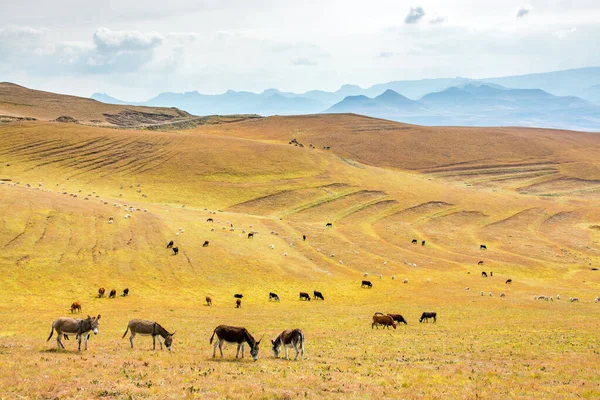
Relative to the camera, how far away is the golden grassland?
67.8ft

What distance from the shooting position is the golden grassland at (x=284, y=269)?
67.8ft

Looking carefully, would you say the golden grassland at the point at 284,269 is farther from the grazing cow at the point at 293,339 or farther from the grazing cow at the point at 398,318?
the grazing cow at the point at 398,318

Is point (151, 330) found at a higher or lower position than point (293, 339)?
lower

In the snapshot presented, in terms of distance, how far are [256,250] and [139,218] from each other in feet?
64.7

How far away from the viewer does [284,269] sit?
6219cm

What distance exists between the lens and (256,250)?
222 ft

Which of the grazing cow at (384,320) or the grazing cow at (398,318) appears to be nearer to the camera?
the grazing cow at (384,320)

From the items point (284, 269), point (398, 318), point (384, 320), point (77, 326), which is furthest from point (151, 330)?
point (284, 269)

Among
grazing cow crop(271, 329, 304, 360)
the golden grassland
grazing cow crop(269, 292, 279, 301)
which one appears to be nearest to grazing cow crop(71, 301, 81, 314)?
the golden grassland

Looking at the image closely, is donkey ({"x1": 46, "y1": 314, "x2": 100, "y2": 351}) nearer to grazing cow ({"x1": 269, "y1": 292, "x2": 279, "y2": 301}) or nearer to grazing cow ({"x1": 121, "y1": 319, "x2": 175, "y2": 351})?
grazing cow ({"x1": 121, "y1": 319, "x2": 175, "y2": 351})

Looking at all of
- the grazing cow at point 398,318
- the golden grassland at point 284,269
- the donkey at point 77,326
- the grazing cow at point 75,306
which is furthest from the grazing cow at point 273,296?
the donkey at point 77,326

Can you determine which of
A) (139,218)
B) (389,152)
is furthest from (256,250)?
(389,152)

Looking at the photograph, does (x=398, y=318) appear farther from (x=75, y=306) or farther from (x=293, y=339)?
(x=75, y=306)

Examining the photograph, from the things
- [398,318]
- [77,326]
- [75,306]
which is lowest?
[75,306]
